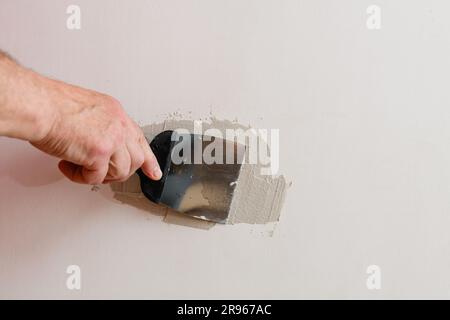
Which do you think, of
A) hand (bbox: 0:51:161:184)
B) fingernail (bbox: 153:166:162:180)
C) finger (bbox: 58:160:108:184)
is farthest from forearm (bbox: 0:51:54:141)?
fingernail (bbox: 153:166:162:180)

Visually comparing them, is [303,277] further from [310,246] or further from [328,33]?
[328,33]

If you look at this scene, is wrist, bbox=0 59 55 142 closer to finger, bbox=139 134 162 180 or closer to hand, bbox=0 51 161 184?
hand, bbox=0 51 161 184

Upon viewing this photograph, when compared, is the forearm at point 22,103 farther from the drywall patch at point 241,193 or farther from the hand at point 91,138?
the drywall patch at point 241,193

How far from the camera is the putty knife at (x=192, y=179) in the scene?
1.04 m

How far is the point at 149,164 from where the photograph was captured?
0.96 metres

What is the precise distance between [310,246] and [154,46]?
24.3 inches

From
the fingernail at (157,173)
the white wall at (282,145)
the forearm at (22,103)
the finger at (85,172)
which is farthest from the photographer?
the white wall at (282,145)

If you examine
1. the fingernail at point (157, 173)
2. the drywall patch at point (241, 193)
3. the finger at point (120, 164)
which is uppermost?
the finger at point (120, 164)

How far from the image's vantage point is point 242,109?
3.59 feet

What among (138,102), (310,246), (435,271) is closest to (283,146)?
(310,246)

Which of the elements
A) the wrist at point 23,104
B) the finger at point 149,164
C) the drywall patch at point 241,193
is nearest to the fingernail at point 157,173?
the finger at point 149,164

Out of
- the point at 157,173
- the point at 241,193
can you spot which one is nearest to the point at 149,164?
the point at 157,173

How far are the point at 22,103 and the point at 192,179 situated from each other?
1.53 ft

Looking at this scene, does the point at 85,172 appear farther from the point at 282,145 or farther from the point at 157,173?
the point at 282,145
